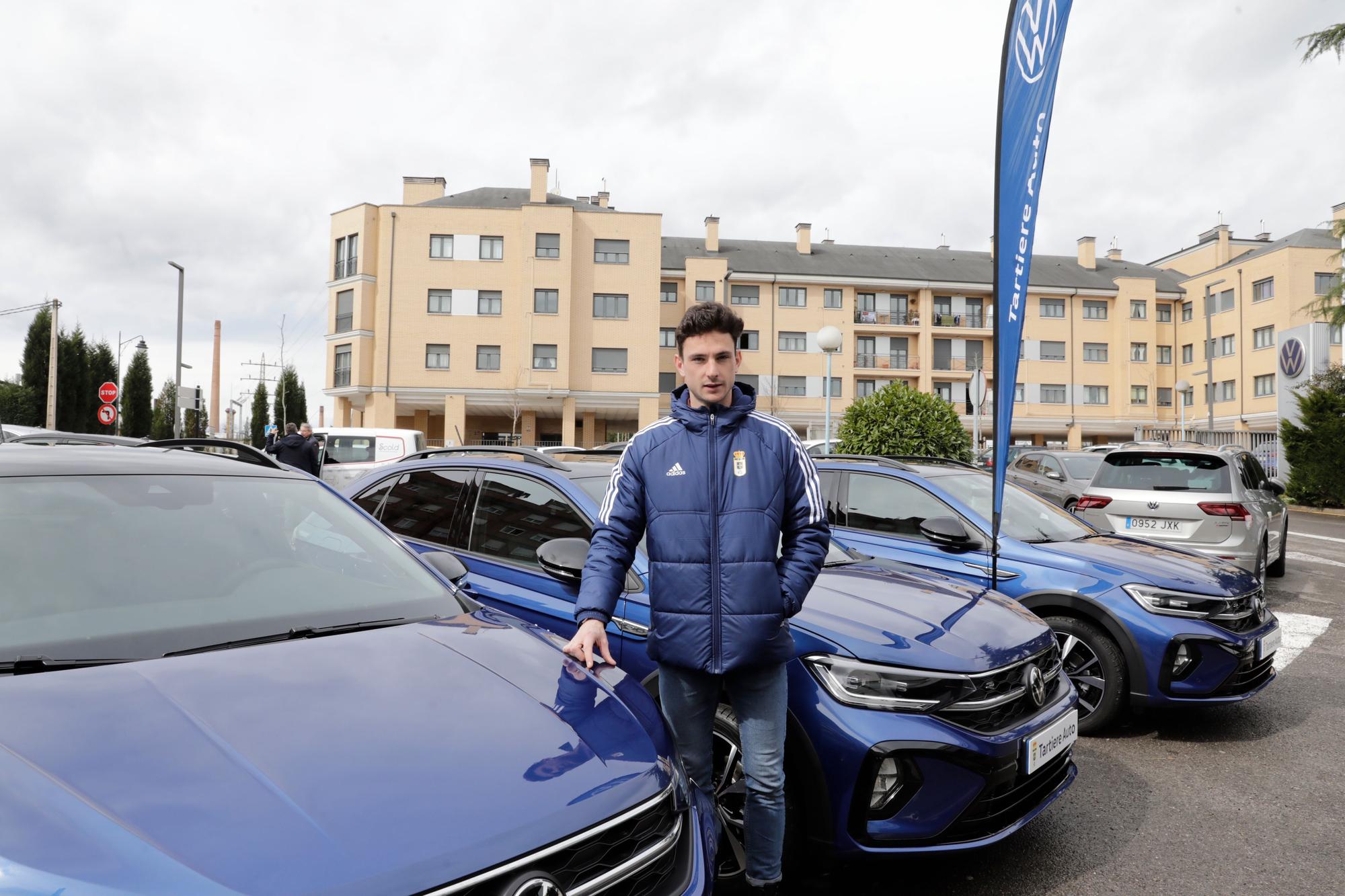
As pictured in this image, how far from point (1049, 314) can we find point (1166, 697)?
51.7m

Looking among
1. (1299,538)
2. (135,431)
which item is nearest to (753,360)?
(1299,538)

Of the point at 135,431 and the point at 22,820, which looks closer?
the point at 22,820

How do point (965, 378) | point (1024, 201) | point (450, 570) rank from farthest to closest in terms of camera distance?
point (965, 378) → point (1024, 201) → point (450, 570)

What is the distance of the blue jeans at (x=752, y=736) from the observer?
2551 mm

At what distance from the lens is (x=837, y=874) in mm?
3158

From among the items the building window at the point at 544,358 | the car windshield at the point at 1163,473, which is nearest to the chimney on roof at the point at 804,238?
the building window at the point at 544,358

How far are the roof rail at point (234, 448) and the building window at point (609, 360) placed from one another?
3734 cm

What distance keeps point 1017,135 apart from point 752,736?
4.00 meters

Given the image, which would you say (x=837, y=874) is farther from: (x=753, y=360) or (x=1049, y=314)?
(x=1049, y=314)

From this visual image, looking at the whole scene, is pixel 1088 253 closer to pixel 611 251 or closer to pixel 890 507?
pixel 611 251

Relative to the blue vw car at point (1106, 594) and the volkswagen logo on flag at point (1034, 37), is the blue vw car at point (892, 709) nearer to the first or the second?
the blue vw car at point (1106, 594)

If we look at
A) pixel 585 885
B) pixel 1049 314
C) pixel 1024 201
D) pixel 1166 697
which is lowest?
pixel 1166 697

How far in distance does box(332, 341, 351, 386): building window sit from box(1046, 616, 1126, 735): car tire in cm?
3954

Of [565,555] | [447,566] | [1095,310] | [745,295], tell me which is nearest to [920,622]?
[565,555]
